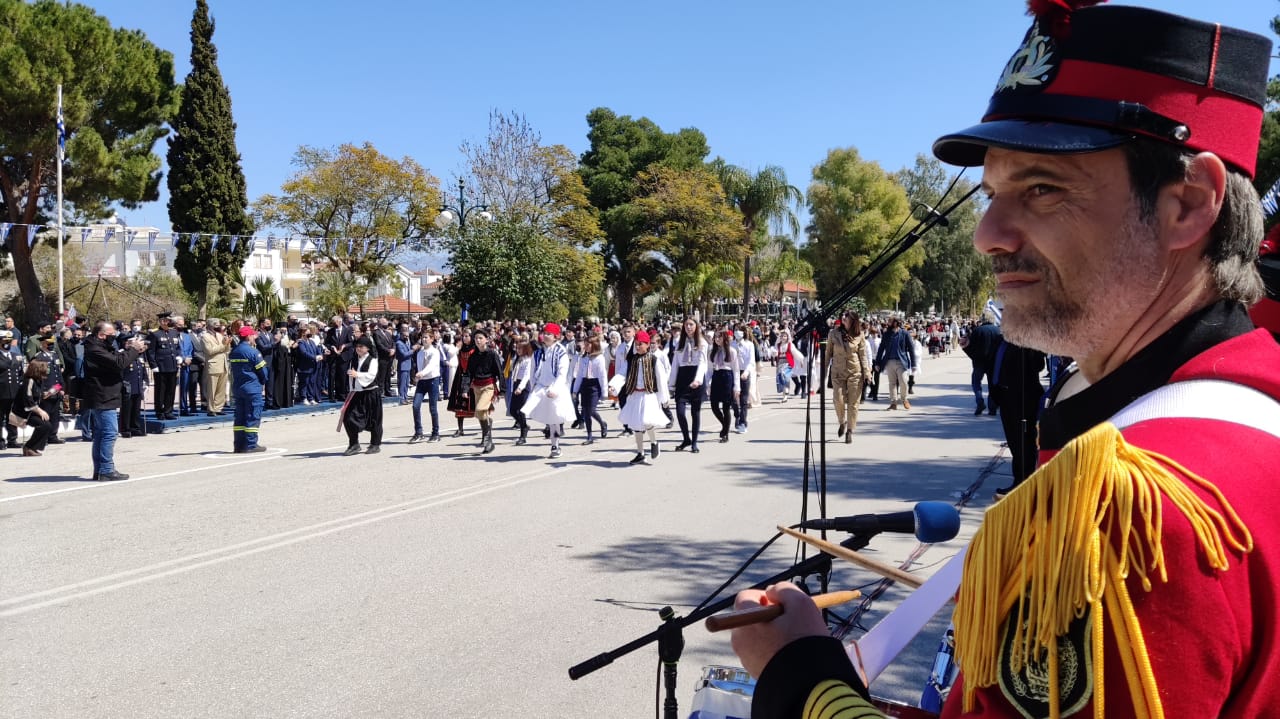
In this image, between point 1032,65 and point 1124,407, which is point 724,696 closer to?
point 1124,407

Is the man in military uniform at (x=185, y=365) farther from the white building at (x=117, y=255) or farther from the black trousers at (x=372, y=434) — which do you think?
the white building at (x=117, y=255)

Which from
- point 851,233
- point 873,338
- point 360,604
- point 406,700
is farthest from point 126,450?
point 851,233

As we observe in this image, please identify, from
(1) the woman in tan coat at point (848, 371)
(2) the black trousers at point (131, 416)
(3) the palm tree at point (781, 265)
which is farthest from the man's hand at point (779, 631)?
(3) the palm tree at point (781, 265)

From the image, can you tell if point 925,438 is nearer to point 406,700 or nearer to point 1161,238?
point 406,700

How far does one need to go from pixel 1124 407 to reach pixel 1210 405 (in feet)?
0.43

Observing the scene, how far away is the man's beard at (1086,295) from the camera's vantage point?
1.08 meters

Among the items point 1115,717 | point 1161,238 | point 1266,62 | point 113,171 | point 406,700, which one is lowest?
point 406,700

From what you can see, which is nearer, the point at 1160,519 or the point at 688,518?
the point at 1160,519

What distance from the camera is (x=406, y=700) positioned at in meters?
4.32

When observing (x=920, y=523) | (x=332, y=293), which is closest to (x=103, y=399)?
(x=920, y=523)

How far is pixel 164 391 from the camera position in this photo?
56.9 feet

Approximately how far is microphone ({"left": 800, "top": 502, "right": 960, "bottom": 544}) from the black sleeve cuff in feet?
1.88

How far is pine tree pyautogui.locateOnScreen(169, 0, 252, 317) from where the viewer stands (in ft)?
115

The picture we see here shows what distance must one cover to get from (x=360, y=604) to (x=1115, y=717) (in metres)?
5.70
